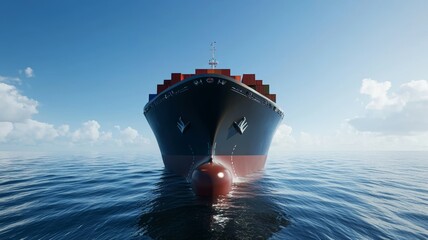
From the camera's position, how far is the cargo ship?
8.91 m

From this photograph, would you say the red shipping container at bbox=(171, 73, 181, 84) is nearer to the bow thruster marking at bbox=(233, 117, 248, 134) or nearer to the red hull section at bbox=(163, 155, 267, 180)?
the red hull section at bbox=(163, 155, 267, 180)

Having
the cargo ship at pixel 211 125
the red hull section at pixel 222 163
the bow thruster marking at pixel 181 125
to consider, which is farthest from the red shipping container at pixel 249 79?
the bow thruster marking at pixel 181 125

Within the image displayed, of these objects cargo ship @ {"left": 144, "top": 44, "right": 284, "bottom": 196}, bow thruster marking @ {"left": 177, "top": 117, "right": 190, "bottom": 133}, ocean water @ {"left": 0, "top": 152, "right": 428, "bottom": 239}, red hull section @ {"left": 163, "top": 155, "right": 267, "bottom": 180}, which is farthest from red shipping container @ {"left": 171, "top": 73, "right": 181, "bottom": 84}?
ocean water @ {"left": 0, "top": 152, "right": 428, "bottom": 239}

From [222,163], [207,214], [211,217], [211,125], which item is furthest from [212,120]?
[211,217]

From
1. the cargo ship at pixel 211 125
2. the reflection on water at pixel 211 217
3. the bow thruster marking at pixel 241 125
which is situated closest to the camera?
the reflection on water at pixel 211 217

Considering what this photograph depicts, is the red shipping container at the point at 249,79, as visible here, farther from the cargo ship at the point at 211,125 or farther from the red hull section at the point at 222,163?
the red hull section at the point at 222,163

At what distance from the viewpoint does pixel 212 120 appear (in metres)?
9.95

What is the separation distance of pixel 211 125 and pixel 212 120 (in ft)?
0.92

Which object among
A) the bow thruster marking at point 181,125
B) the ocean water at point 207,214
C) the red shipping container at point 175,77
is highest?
the red shipping container at point 175,77

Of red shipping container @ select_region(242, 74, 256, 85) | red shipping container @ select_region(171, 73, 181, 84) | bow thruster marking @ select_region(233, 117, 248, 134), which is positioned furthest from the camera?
red shipping container @ select_region(242, 74, 256, 85)

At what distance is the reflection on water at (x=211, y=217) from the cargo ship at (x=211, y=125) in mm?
789

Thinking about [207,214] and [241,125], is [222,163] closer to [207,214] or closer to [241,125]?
[241,125]

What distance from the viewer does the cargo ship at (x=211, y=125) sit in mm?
8914

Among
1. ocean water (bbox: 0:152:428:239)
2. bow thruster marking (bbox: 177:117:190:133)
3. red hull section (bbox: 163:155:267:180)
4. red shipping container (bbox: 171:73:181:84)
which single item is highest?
red shipping container (bbox: 171:73:181:84)
